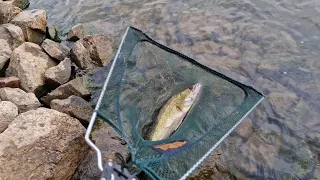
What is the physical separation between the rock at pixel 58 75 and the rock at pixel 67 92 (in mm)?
348

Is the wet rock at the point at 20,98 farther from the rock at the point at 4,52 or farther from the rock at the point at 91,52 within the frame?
the rock at the point at 91,52

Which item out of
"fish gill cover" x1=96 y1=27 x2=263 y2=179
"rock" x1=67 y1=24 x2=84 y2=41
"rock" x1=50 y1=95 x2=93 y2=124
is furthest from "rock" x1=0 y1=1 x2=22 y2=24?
"fish gill cover" x1=96 y1=27 x2=263 y2=179

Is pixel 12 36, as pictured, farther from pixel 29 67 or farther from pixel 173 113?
pixel 173 113

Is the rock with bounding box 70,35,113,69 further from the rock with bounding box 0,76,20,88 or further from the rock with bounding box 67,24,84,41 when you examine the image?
the rock with bounding box 0,76,20,88

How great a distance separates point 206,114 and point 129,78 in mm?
1397

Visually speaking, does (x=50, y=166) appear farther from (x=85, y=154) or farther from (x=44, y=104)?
(x=44, y=104)

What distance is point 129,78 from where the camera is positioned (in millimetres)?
5641

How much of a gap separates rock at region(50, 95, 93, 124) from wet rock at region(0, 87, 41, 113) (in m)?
0.33

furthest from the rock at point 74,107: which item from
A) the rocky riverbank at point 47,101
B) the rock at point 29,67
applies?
the rock at point 29,67

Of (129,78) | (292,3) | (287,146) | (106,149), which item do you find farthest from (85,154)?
(292,3)

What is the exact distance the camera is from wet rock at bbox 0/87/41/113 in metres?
5.58

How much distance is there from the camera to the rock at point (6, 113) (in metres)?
4.95

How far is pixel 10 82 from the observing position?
20.0ft

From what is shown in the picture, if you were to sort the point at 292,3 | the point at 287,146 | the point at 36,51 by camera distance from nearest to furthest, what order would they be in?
the point at 287,146 → the point at 36,51 → the point at 292,3
